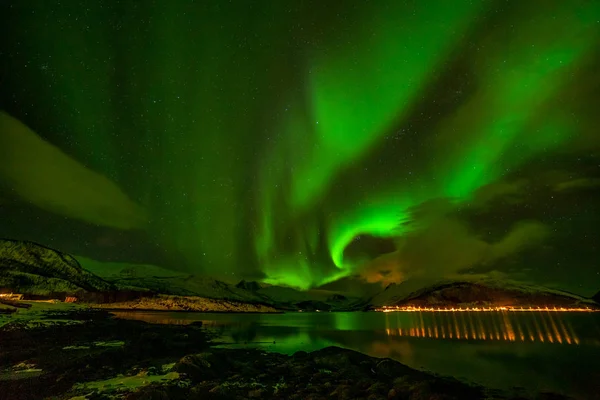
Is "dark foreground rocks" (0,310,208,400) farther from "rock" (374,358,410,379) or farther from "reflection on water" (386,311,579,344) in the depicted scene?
"reflection on water" (386,311,579,344)

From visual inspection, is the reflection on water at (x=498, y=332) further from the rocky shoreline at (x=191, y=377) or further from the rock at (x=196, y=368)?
the rock at (x=196, y=368)

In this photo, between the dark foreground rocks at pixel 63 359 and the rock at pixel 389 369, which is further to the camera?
the rock at pixel 389 369

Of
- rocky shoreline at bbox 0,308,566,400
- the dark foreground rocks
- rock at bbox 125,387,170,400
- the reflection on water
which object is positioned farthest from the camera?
the reflection on water

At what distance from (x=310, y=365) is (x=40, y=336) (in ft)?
89.4

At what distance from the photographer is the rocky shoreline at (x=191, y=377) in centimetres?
1723

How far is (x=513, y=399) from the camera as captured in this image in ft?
72.7

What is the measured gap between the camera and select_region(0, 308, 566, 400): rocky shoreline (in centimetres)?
1723

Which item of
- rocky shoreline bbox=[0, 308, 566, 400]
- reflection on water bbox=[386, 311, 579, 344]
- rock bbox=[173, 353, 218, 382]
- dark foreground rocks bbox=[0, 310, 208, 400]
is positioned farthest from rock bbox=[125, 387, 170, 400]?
reflection on water bbox=[386, 311, 579, 344]

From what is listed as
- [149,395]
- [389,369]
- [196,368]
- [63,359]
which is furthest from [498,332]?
[149,395]

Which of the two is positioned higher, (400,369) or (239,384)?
(400,369)

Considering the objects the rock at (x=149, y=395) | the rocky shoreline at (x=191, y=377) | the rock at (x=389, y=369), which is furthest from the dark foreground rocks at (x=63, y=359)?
the rock at (x=389, y=369)

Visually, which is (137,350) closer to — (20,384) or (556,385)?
(20,384)

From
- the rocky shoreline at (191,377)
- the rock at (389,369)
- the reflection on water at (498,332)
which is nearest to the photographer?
→ the rocky shoreline at (191,377)

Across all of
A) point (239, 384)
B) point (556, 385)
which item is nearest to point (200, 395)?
point (239, 384)
